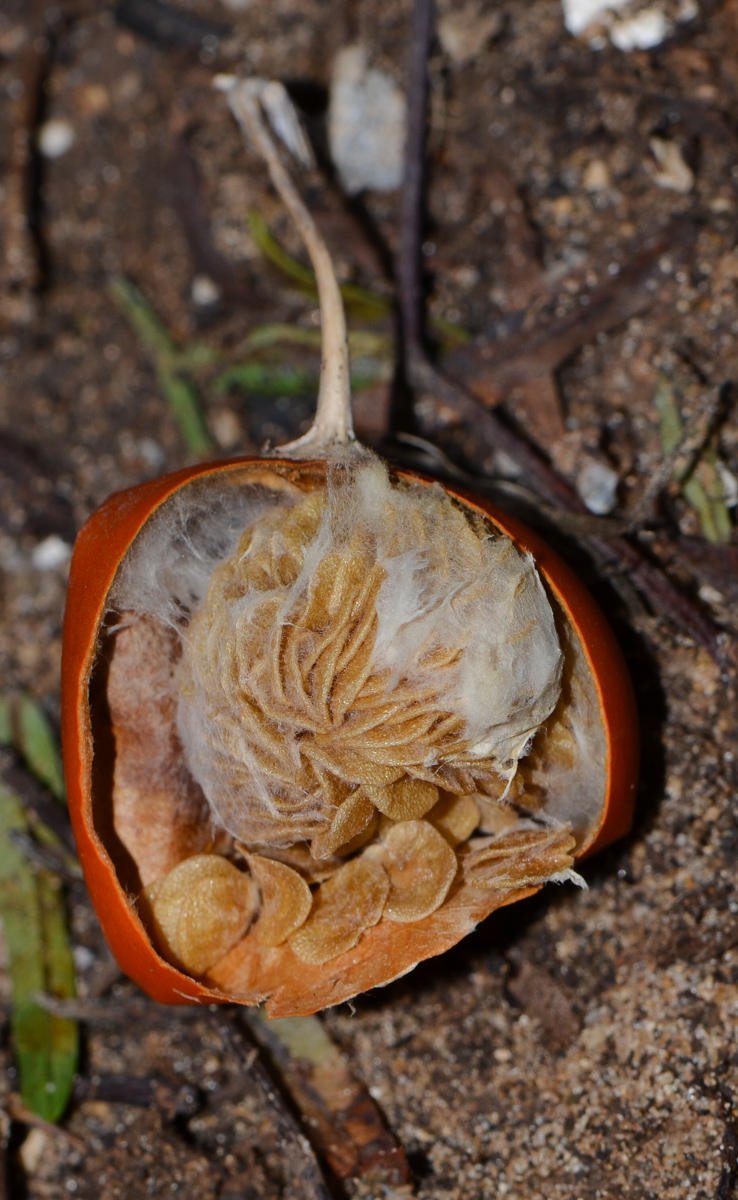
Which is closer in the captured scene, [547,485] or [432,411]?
[547,485]

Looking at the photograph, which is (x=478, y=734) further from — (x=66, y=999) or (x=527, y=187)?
(x=527, y=187)

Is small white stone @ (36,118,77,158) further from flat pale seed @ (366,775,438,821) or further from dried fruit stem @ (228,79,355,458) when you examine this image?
flat pale seed @ (366,775,438,821)

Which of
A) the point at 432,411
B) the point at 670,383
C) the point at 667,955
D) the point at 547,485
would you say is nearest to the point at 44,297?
the point at 432,411

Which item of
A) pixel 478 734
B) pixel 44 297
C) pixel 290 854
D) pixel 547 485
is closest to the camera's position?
pixel 478 734

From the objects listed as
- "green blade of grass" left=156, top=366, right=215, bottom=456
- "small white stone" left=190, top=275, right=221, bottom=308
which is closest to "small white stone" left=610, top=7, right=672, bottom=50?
"small white stone" left=190, top=275, right=221, bottom=308

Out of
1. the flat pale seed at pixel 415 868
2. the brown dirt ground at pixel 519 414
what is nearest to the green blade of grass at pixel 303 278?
the brown dirt ground at pixel 519 414

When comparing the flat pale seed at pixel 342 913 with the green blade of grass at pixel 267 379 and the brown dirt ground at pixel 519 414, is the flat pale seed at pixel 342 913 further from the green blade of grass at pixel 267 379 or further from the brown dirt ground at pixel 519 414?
the green blade of grass at pixel 267 379

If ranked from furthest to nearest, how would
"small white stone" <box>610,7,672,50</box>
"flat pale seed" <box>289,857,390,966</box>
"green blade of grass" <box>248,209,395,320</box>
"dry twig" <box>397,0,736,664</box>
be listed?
"green blade of grass" <box>248,209,395,320</box> → "small white stone" <box>610,7,672,50</box> → "dry twig" <box>397,0,736,664</box> → "flat pale seed" <box>289,857,390,966</box>

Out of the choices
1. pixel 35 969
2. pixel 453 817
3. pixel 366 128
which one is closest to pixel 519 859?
pixel 453 817
